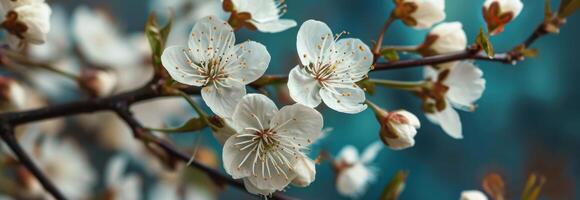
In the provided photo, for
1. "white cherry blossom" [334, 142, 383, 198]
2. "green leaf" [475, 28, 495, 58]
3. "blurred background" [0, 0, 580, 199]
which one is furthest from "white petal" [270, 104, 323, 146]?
"blurred background" [0, 0, 580, 199]

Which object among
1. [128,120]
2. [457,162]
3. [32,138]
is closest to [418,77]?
[457,162]

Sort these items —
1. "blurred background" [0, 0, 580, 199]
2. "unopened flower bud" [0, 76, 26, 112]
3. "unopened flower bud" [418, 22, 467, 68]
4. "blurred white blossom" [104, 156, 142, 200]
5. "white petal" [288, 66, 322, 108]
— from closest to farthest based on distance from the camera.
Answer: "white petal" [288, 66, 322, 108], "unopened flower bud" [418, 22, 467, 68], "unopened flower bud" [0, 76, 26, 112], "blurred white blossom" [104, 156, 142, 200], "blurred background" [0, 0, 580, 199]

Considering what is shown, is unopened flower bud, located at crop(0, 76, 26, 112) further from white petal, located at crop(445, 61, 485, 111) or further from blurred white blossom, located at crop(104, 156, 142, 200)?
white petal, located at crop(445, 61, 485, 111)

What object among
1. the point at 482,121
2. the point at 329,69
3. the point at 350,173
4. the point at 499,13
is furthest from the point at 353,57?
the point at 482,121

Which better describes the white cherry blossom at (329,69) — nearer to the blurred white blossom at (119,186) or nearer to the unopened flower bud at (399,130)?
the unopened flower bud at (399,130)

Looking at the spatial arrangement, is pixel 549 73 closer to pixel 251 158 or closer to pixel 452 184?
pixel 452 184

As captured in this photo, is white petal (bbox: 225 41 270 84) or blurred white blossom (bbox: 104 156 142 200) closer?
white petal (bbox: 225 41 270 84)

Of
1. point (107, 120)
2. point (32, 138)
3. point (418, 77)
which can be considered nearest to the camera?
point (32, 138)
